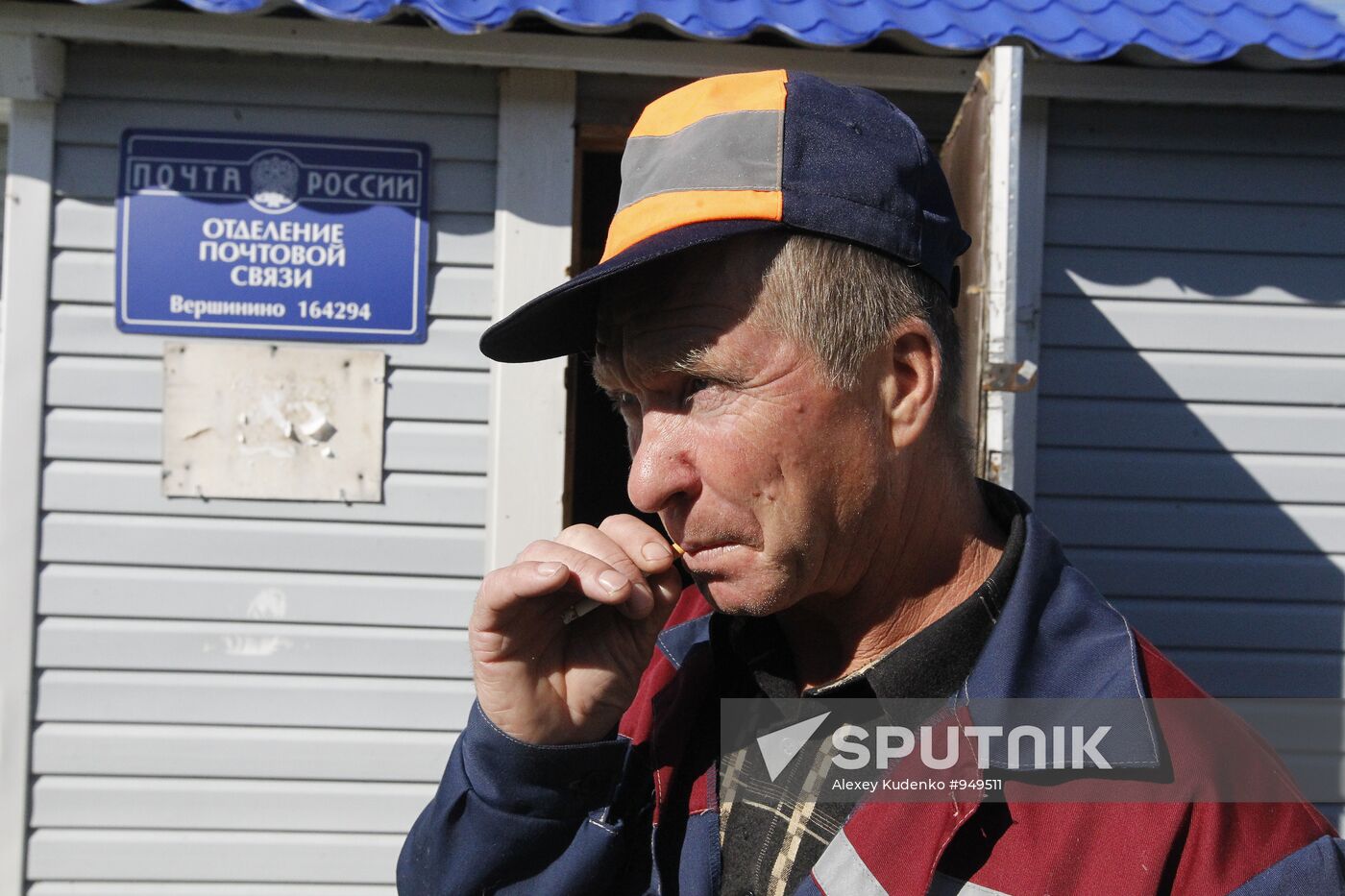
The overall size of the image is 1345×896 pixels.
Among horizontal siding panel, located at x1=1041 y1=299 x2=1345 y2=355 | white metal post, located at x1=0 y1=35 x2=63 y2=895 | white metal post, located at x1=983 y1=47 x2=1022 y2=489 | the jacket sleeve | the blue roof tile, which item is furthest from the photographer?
horizontal siding panel, located at x1=1041 y1=299 x2=1345 y2=355

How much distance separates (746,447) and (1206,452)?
2.86m

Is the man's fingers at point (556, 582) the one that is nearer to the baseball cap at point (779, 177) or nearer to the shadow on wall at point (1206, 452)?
the baseball cap at point (779, 177)

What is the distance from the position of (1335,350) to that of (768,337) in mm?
3166

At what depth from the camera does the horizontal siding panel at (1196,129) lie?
140 inches

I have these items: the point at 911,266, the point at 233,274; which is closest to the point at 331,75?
the point at 233,274

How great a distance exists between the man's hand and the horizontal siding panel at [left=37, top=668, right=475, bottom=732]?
208cm

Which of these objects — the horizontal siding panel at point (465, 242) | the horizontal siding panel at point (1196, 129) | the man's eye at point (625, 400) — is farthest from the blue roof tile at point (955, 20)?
the man's eye at point (625, 400)

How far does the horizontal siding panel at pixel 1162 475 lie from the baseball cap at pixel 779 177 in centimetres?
238

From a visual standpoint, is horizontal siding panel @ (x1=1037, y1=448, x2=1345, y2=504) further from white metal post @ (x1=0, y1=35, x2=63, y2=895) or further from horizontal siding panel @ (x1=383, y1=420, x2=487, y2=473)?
white metal post @ (x1=0, y1=35, x2=63, y2=895)

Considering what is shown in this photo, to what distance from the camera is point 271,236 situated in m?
3.39

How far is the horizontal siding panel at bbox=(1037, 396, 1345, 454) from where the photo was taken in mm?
3580

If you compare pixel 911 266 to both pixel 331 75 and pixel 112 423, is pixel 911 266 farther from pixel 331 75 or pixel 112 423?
pixel 112 423

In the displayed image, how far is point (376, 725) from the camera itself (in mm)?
3484

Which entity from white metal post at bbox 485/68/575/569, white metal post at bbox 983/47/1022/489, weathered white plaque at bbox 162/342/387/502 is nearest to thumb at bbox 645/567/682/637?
white metal post at bbox 983/47/1022/489
